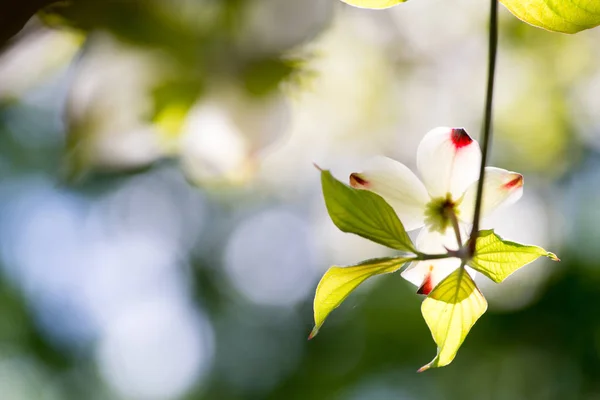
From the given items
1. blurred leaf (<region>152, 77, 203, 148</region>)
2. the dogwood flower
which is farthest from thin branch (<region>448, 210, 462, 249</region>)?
blurred leaf (<region>152, 77, 203, 148</region>)

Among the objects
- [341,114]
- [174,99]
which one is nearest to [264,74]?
[174,99]

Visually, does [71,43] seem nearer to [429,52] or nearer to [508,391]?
[429,52]

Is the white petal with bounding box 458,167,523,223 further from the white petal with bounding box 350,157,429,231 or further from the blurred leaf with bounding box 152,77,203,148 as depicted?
the blurred leaf with bounding box 152,77,203,148

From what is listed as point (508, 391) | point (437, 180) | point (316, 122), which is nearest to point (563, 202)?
point (508, 391)

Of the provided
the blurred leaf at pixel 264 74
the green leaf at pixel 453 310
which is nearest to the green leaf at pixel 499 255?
the green leaf at pixel 453 310

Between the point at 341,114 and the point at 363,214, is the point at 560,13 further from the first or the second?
the point at 341,114

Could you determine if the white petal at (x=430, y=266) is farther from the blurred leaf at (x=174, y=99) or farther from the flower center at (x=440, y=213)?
the blurred leaf at (x=174, y=99)
